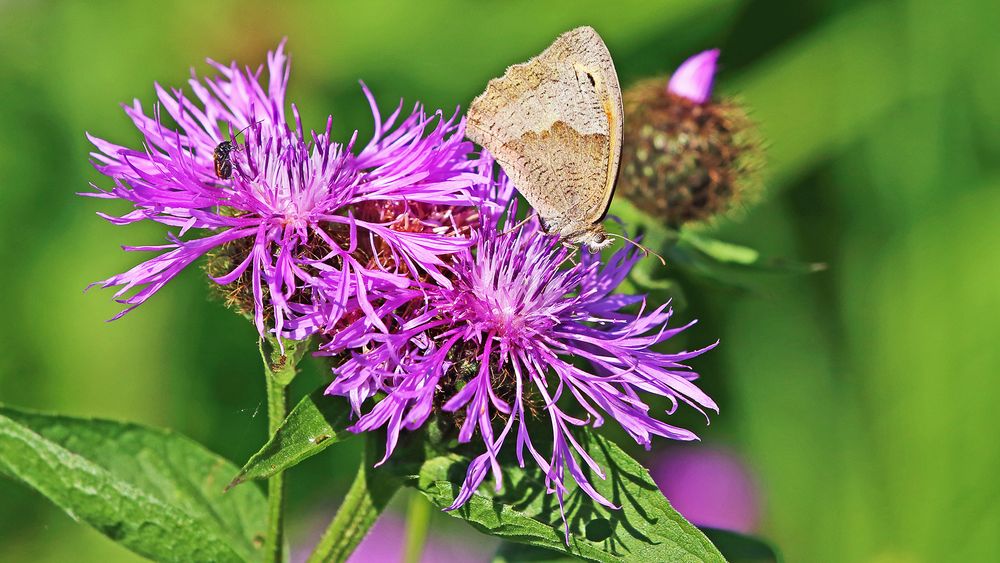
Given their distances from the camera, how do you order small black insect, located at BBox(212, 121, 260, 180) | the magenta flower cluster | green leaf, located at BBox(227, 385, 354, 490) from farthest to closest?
small black insect, located at BBox(212, 121, 260, 180) < the magenta flower cluster < green leaf, located at BBox(227, 385, 354, 490)

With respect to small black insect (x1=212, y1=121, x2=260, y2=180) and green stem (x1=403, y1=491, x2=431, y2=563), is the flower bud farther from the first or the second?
small black insect (x1=212, y1=121, x2=260, y2=180)

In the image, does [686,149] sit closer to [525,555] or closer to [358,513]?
[525,555]

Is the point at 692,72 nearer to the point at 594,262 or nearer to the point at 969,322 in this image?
the point at 594,262

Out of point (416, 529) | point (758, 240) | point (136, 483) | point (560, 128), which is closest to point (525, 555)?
point (416, 529)

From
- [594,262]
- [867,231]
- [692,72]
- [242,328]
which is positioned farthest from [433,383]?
[867,231]

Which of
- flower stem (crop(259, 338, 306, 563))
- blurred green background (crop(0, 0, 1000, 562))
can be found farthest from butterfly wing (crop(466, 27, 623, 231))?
blurred green background (crop(0, 0, 1000, 562))

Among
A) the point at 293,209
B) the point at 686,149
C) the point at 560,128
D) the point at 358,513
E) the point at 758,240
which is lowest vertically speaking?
the point at 358,513
